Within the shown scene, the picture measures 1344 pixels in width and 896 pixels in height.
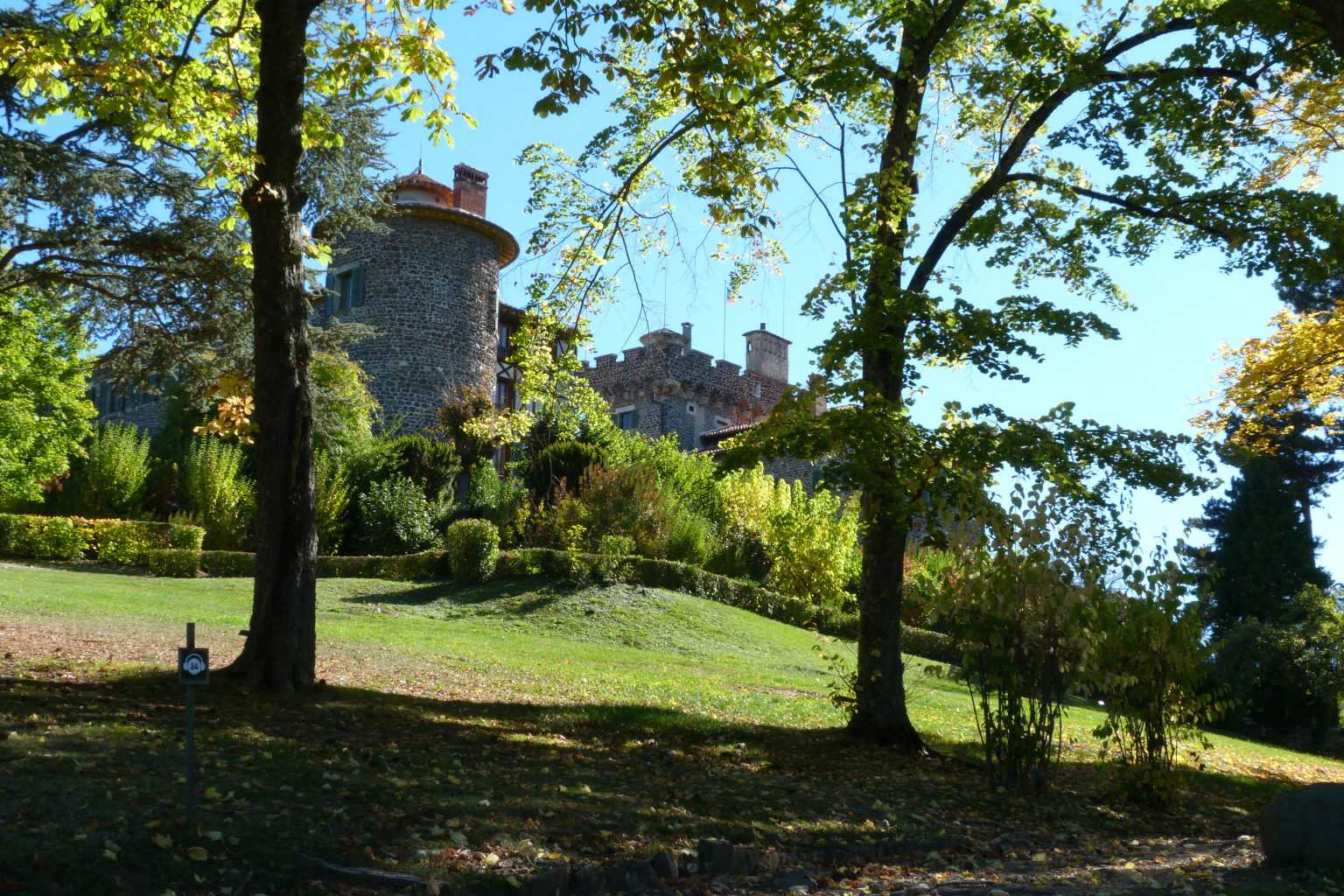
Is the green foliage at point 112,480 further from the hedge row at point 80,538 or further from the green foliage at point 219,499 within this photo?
the hedge row at point 80,538

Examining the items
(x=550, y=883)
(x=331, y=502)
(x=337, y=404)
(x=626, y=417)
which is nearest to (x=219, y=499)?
(x=331, y=502)

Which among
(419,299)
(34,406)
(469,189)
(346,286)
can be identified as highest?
(469,189)

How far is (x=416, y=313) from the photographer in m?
32.2

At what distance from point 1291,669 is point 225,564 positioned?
21210 millimetres

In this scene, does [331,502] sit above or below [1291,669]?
above

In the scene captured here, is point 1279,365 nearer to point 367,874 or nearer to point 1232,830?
point 1232,830

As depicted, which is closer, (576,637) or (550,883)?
(550,883)

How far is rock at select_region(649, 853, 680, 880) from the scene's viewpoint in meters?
4.93

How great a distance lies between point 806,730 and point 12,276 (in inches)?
477

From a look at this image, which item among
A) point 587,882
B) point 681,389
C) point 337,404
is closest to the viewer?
point 587,882

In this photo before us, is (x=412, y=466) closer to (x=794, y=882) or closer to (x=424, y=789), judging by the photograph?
(x=424, y=789)

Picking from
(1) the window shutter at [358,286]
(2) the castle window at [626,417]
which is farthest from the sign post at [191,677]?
(2) the castle window at [626,417]

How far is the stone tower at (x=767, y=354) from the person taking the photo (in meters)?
44.7

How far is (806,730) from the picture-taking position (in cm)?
1009
